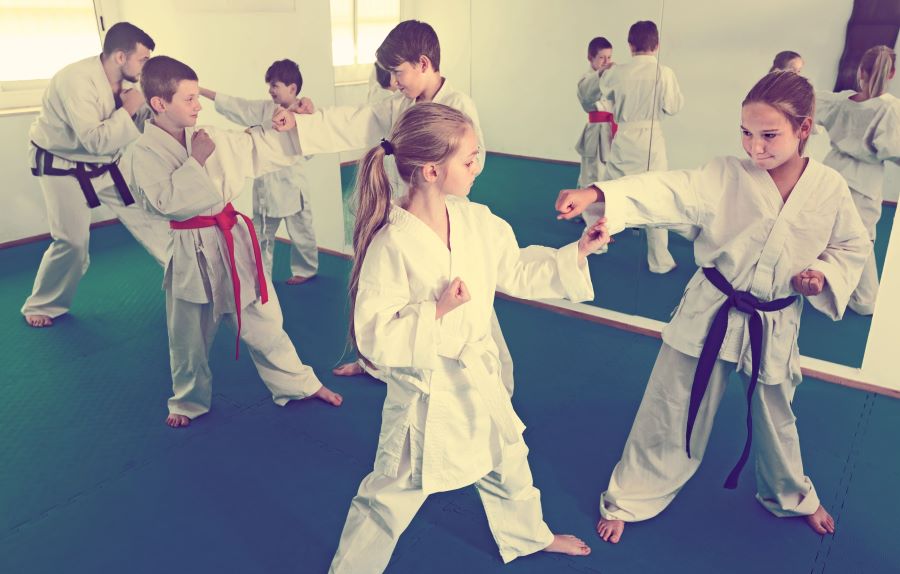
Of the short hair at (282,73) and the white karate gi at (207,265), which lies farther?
the short hair at (282,73)

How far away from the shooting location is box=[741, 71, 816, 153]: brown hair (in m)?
1.71

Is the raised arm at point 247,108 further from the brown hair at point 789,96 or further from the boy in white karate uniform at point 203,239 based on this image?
the brown hair at point 789,96

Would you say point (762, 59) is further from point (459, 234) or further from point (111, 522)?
point (111, 522)

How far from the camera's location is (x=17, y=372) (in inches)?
124

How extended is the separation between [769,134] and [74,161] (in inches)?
132

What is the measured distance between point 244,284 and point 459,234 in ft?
4.03

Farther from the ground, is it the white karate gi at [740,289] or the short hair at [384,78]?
the short hair at [384,78]

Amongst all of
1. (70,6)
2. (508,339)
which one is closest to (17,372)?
(508,339)

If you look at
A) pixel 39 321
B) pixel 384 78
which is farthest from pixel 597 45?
pixel 39 321

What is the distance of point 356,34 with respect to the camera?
4.27 metres

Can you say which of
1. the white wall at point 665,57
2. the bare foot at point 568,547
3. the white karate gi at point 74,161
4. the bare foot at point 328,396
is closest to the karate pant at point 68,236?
the white karate gi at point 74,161

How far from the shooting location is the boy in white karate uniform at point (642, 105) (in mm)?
3098

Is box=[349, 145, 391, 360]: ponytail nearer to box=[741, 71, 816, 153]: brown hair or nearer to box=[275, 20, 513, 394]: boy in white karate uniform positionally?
box=[275, 20, 513, 394]: boy in white karate uniform

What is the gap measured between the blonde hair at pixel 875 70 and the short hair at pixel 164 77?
2.49 meters
